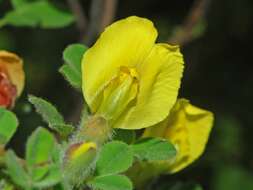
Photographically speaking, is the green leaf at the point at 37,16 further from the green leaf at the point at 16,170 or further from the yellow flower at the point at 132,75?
the green leaf at the point at 16,170

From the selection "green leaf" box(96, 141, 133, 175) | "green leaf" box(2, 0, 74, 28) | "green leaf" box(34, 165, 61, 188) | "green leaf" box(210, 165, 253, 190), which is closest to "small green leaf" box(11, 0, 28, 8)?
"green leaf" box(2, 0, 74, 28)

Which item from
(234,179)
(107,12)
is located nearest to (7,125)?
(107,12)

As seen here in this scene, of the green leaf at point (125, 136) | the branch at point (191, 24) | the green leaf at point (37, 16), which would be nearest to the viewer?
the green leaf at point (125, 136)

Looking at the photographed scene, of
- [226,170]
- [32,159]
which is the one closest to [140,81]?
[32,159]

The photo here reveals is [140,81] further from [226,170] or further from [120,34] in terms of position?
[226,170]

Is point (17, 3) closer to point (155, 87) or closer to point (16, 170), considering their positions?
point (155, 87)

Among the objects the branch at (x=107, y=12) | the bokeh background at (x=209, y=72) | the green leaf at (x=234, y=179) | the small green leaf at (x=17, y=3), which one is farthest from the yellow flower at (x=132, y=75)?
the green leaf at (x=234, y=179)
